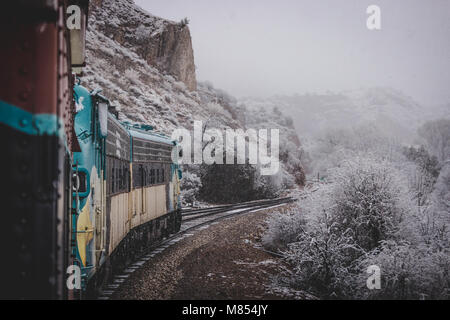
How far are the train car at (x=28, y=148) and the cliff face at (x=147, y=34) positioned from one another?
51370 millimetres

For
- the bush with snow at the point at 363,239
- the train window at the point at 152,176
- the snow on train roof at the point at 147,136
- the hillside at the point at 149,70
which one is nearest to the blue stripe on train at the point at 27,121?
the bush with snow at the point at 363,239

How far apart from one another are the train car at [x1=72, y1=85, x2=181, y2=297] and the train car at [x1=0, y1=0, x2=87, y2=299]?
279 centimetres

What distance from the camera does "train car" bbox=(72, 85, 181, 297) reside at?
5957mm

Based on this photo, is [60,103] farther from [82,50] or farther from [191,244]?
[191,244]

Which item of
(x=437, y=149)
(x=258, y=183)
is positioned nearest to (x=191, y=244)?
(x=258, y=183)

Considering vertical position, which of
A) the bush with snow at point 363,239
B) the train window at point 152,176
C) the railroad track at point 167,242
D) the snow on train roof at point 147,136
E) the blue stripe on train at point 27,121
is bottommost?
the railroad track at point 167,242

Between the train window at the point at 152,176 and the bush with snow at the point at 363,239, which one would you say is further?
the train window at the point at 152,176

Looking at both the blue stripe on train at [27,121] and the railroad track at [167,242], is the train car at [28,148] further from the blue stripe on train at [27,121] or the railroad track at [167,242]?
the railroad track at [167,242]

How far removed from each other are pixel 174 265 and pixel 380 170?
6562mm

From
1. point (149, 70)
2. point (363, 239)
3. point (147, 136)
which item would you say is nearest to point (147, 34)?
point (149, 70)

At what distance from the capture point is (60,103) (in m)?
2.63

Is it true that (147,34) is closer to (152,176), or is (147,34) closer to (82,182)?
(152,176)

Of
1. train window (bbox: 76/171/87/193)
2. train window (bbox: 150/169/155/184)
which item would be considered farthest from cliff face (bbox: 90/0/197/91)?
train window (bbox: 76/171/87/193)

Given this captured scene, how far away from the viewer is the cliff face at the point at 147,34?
50.8 meters
